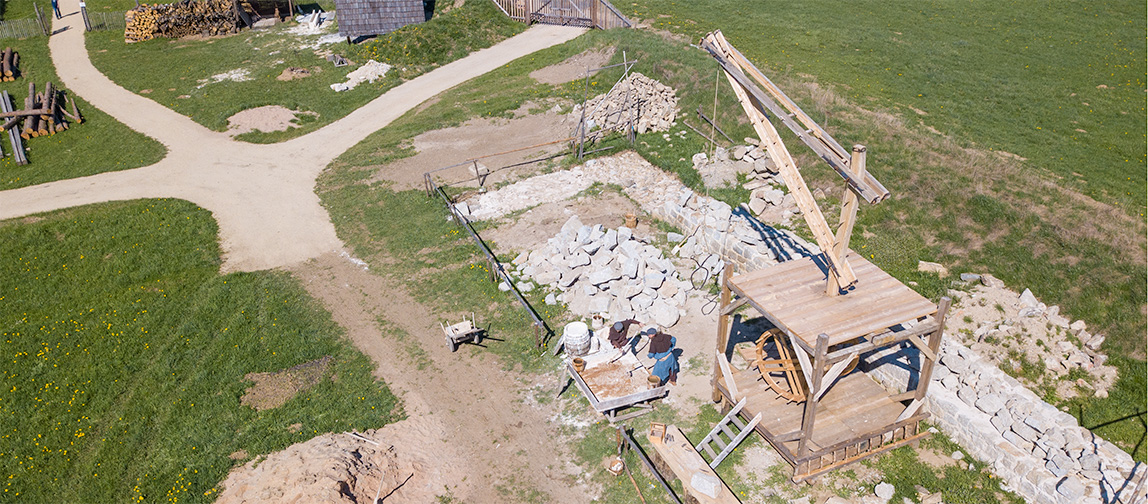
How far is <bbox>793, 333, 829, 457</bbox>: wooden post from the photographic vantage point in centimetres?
1362

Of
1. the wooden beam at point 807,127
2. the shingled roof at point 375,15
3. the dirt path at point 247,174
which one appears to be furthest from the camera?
the shingled roof at point 375,15

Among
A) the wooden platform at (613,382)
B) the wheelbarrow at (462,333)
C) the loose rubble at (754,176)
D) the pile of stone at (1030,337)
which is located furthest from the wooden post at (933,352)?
the wheelbarrow at (462,333)

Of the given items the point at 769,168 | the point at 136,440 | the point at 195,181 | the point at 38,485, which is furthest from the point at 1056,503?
the point at 195,181

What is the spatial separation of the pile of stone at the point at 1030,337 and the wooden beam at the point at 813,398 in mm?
5799

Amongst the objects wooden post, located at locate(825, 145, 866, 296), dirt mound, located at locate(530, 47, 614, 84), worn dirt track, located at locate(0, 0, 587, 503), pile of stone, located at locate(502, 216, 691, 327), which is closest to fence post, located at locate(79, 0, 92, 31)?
worn dirt track, located at locate(0, 0, 587, 503)

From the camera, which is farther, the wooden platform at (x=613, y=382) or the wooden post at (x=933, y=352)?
the wooden platform at (x=613, y=382)

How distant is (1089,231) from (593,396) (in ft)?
48.4

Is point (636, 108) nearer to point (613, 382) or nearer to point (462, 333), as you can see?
point (462, 333)

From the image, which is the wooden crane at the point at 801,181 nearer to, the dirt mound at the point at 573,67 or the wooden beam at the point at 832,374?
the wooden beam at the point at 832,374

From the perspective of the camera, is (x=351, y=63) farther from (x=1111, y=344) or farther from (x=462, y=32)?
(x=1111, y=344)

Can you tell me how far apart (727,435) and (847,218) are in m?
5.42

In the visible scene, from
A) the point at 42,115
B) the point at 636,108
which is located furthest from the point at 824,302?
the point at 42,115

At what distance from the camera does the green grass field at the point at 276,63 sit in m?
37.1

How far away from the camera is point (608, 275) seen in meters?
20.8
